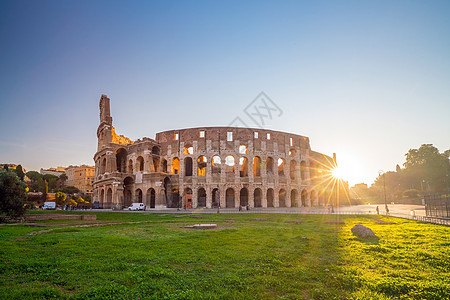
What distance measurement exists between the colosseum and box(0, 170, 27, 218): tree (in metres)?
24.9

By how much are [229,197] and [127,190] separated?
19.0 metres

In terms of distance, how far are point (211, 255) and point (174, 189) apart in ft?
Answer: 125

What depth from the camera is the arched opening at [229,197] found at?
4569 centimetres

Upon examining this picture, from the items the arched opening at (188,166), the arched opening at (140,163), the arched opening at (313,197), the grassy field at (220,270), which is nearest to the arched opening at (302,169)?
the arched opening at (313,197)

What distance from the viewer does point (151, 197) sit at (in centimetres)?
4525

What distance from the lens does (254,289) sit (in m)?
4.83

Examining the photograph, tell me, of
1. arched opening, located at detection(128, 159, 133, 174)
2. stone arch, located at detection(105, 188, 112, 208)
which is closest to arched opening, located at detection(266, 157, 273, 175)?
arched opening, located at detection(128, 159, 133, 174)

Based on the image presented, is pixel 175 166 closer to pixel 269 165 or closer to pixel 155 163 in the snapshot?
pixel 155 163

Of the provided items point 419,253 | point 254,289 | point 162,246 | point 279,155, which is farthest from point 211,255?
point 279,155

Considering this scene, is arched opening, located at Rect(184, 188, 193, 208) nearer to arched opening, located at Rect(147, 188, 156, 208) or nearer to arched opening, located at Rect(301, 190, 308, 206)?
arched opening, located at Rect(147, 188, 156, 208)

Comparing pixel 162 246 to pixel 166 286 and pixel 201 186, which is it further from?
pixel 201 186

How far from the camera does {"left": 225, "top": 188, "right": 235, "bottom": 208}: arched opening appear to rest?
150 ft

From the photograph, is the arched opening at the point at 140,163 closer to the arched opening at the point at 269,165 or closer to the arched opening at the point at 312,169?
the arched opening at the point at 269,165

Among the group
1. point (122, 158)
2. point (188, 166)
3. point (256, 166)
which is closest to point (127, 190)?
point (122, 158)
